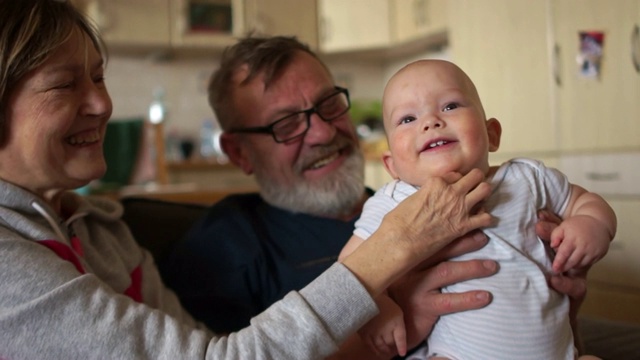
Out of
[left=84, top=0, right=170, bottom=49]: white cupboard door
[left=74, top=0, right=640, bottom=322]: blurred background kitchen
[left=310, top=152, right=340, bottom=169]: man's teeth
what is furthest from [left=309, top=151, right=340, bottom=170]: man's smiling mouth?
[left=84, top=0, right=170, bottom=49]: white cupboard door

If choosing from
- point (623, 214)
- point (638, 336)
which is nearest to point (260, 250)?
point (638, 336)

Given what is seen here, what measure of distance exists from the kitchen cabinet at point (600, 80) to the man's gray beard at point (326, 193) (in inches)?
45.1

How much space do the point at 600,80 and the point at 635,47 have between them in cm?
27

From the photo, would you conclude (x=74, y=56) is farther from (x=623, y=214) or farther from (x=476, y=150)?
(x=623, y=214)

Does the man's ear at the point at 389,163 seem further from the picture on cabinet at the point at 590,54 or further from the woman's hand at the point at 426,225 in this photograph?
the picture on cabinet at the point at 590,54

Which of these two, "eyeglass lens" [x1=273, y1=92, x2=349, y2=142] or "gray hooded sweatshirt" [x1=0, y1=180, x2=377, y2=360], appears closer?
"gray hooded sweatshirt" [x1=0, y1=180, x2=377, y2=360]

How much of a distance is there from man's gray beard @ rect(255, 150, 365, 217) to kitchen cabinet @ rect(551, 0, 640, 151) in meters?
1.15

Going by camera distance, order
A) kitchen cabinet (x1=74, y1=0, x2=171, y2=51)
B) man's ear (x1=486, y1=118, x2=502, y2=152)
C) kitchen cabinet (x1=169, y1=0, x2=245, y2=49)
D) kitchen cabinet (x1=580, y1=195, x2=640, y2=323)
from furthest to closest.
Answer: kitchen cabinet (x1=169, y1=0, x2=245, y2=49)
kitchen cabinet (x1=74, y1=0, x2=171, y2=51)
kitchen cabinet (x1=580, y1=195, x2=640, y2=323)
man's ear (x1=486, y1=118, x2=502, y2=152)

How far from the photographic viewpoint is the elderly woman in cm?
84

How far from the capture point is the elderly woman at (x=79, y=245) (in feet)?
2.74

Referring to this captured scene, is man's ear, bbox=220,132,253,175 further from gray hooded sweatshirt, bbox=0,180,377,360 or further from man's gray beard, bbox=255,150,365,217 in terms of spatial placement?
gray hooded sweatshirt, bbox=0,180,377,360

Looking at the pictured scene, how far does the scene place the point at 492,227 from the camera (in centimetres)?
97

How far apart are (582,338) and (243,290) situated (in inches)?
30.0

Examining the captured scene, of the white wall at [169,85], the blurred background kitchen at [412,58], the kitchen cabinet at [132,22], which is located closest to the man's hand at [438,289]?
the blurred background kitchen at [412,58]
